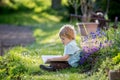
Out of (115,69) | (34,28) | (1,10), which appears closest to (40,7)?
(1,10)

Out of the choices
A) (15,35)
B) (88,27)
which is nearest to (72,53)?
(88,27)

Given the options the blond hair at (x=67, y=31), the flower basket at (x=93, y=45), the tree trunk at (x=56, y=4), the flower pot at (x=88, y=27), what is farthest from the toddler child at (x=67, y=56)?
the tree trunk at (x=56, y=4)

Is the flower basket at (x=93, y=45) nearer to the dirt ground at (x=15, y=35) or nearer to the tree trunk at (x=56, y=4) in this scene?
the dirt ground at (x=15, y=35)

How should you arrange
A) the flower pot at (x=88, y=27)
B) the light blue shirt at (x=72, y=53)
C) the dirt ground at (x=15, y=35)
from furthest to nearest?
the dirt ground at (x=15, y=35) < the flower pot at (x=88, y=27) < the light blue shirt at (x=72, y=53)

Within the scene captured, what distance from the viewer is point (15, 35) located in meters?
17.5

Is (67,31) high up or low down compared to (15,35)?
down

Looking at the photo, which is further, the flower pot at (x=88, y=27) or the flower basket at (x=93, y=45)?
the flower pot at (x=88, y=27)

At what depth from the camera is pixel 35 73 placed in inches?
270

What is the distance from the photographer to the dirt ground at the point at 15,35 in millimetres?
15258

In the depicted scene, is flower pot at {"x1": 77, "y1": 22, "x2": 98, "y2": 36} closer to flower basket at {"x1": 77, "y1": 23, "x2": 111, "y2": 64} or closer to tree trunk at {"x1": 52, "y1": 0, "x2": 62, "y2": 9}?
flower basket at {"x1": 77, "y1": 23, "x2": 111, "y2": 64}

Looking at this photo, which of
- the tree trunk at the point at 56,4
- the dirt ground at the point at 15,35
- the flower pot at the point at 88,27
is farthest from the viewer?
the tree trunk at the point at 56,4

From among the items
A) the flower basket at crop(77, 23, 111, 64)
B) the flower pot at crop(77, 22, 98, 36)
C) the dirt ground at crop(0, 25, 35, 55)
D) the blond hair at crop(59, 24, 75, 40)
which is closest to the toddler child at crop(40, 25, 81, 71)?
the blond hair at crop(59, 24, 75, 40)

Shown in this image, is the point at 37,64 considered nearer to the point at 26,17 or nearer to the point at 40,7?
the point at 26,17

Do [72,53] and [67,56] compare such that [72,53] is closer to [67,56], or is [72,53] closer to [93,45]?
[67,56]
